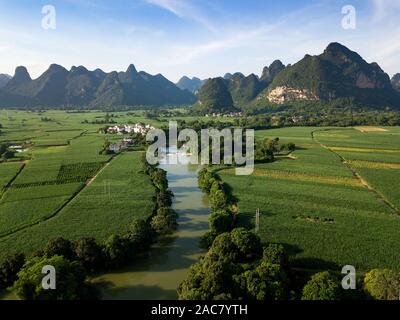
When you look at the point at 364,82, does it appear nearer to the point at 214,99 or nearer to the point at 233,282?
the point at 214,99

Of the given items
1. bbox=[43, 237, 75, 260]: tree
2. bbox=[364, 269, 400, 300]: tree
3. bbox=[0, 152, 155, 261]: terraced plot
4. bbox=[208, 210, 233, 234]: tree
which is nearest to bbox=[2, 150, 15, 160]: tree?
bbox=[0, 152, 155, 261]: terraced plot

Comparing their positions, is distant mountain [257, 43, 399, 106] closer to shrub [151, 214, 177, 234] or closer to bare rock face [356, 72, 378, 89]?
bare rock face [356, 72, 378, 89]

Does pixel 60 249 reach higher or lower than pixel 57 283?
higher

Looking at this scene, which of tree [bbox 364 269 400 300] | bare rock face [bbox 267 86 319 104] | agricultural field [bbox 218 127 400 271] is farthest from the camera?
bare rock face [bbox 267 86 319 104]

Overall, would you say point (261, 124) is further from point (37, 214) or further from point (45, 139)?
point (37, 214)

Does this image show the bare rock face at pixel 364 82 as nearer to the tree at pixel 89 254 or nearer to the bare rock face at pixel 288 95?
the bare rock face at pixel 288 95

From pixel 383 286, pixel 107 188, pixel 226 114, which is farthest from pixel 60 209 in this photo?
pixel 226 114
